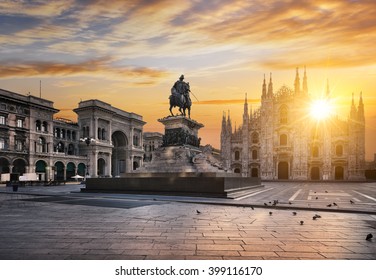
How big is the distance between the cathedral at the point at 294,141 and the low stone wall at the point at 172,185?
39331 mm

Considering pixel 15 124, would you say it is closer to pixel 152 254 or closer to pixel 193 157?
pixel 193 157

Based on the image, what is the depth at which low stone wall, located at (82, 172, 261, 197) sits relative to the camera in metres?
15.3

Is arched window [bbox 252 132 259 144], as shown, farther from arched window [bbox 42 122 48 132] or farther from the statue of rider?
arched window [bbox 42 122 48 132]

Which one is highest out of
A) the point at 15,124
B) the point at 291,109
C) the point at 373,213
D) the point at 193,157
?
the point at 291,109

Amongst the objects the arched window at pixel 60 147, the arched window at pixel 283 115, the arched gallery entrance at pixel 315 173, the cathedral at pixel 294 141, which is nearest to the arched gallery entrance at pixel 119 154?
the arched window at pixel 60 147

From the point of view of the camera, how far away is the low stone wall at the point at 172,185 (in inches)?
602

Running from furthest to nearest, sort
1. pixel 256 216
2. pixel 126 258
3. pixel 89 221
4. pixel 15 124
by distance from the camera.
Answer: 1. pixel 15 124
2. pixel 256 216
3. pixel 89 221
4. pixel 126 258

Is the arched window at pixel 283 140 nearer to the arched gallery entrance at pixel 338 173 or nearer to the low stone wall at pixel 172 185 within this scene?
the arched gallery entrance at pixel 338 173

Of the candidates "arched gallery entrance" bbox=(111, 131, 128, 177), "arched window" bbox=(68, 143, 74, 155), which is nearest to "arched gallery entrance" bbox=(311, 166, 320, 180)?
"arched gallery entrance" bbox=(111, 131, 128, 177)

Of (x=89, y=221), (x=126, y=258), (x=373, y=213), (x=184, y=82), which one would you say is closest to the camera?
(x=126, y=258)

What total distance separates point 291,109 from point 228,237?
56.7m

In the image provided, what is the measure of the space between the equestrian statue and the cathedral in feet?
130

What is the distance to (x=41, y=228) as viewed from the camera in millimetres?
7137
